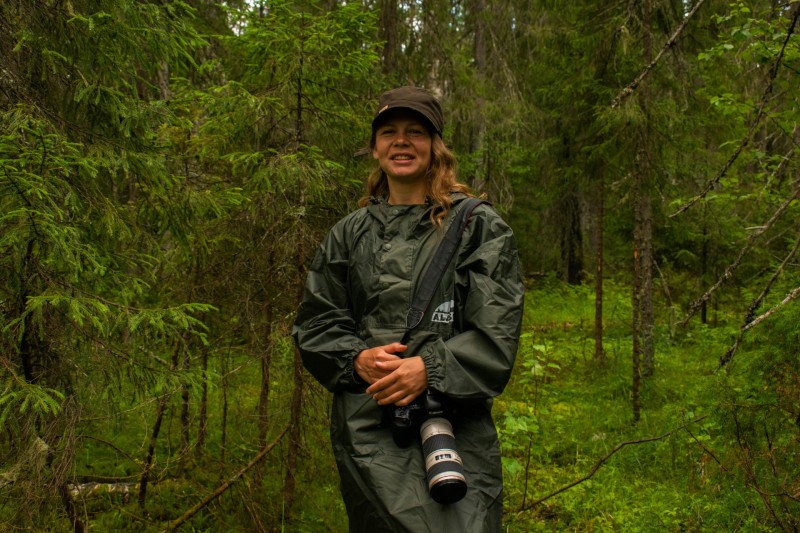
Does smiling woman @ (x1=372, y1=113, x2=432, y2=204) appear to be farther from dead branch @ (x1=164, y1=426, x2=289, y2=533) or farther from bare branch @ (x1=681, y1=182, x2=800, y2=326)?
dead branch @ (x1=164, y1=426, x2=289, y2=533)

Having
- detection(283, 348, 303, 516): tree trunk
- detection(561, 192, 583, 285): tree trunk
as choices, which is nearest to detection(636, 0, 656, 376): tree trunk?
detection(283, 348, 303, 516): tree trunk

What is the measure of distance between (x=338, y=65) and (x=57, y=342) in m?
3.05

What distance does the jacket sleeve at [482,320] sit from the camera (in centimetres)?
220

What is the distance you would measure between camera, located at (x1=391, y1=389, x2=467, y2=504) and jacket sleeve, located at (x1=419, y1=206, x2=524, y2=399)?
110 millimetres

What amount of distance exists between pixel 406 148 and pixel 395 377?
106cm

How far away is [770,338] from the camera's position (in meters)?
4.29

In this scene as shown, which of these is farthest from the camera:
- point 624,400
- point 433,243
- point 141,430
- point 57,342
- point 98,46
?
point 624,400

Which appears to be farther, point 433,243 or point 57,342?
point 57,342

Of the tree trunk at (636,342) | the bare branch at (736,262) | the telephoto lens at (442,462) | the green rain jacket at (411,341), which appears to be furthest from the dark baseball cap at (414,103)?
the tree trunk at (636,342)

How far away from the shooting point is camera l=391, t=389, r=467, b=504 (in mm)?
2053

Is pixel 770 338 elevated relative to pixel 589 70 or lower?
lower

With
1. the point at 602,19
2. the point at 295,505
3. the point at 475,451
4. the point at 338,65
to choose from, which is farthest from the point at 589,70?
the point at 475,451

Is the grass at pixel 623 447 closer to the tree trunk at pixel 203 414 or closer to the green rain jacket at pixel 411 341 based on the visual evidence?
the green rain jacket at pixel 411 341

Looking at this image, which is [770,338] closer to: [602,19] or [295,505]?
[295,505]
